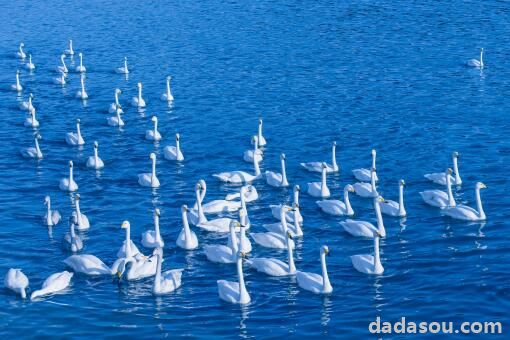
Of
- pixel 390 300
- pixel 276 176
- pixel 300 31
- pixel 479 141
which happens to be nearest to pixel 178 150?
pixel 276 176

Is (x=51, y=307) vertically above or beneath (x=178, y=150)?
beneath

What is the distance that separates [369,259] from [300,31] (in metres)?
48.0

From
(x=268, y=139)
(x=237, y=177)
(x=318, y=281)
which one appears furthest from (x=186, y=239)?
(x=268, y=139)

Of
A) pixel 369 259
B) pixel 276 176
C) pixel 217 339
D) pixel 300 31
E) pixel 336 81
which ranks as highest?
pixel 300 31

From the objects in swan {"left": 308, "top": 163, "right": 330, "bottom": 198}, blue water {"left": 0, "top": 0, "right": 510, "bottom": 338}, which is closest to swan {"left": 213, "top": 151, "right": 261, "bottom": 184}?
blue water {"left": 0, "top": 0, "right": 510, "bottom": 338}

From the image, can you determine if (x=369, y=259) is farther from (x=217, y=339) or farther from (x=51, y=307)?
(x=51, y=307)

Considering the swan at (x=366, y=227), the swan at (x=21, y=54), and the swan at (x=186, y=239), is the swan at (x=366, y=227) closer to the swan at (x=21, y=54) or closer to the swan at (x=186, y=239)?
the swan at (x=186, y=239)

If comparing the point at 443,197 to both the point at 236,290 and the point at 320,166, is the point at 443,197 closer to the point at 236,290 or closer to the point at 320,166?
the point at 320,166

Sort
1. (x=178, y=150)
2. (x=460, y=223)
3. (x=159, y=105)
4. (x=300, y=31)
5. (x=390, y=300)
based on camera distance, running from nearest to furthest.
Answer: (x=390, y=300) < (x=460, y=223) < (x=178, y=150) < (x=159, y=105) < (x=300, y=31)

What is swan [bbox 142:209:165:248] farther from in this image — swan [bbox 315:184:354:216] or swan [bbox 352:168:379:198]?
swan [bbox 352:168:379:198]

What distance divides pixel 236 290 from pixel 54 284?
6825 mm

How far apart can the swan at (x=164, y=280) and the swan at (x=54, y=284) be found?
3.34 m

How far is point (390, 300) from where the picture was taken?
36281 mm

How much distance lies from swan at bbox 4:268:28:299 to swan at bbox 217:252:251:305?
7.17 meters
